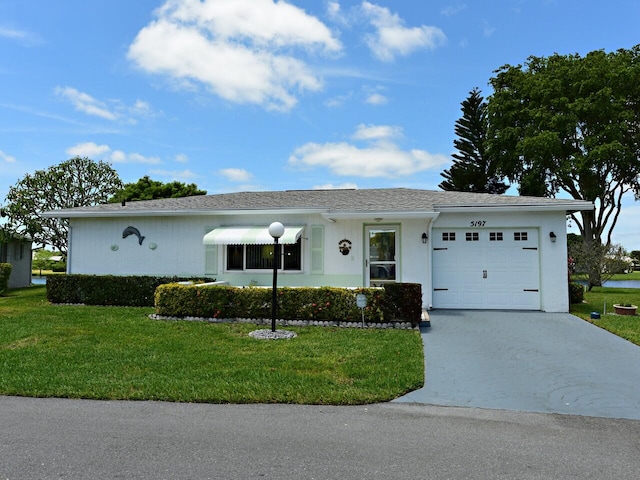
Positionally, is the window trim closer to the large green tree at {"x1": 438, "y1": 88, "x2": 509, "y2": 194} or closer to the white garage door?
the white garage door

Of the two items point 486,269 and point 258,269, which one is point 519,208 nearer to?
point 486,269

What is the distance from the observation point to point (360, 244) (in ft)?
42.8

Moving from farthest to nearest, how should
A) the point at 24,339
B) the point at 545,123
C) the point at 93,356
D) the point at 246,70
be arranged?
the point at 545,123, the point at 246,70, the point at 24,339, the point at 93,356

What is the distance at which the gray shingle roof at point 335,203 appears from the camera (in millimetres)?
12242

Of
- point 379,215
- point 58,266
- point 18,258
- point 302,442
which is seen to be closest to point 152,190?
point 58,266

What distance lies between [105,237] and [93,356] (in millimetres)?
8531

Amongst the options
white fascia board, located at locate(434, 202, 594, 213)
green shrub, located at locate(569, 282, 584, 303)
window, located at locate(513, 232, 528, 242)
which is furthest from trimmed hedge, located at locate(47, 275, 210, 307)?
green shrub, located at locate(569, 282, 584, 303)

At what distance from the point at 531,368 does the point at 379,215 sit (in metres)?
6.31

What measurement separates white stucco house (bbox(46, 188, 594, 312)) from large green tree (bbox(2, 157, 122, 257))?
1681 cm

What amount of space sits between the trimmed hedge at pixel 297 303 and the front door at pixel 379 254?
300cm

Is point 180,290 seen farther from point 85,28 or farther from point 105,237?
point 85,28

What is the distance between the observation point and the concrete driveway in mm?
5141

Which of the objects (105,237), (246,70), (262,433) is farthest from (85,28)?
(262,433)

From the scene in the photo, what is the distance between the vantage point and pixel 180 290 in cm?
1091
